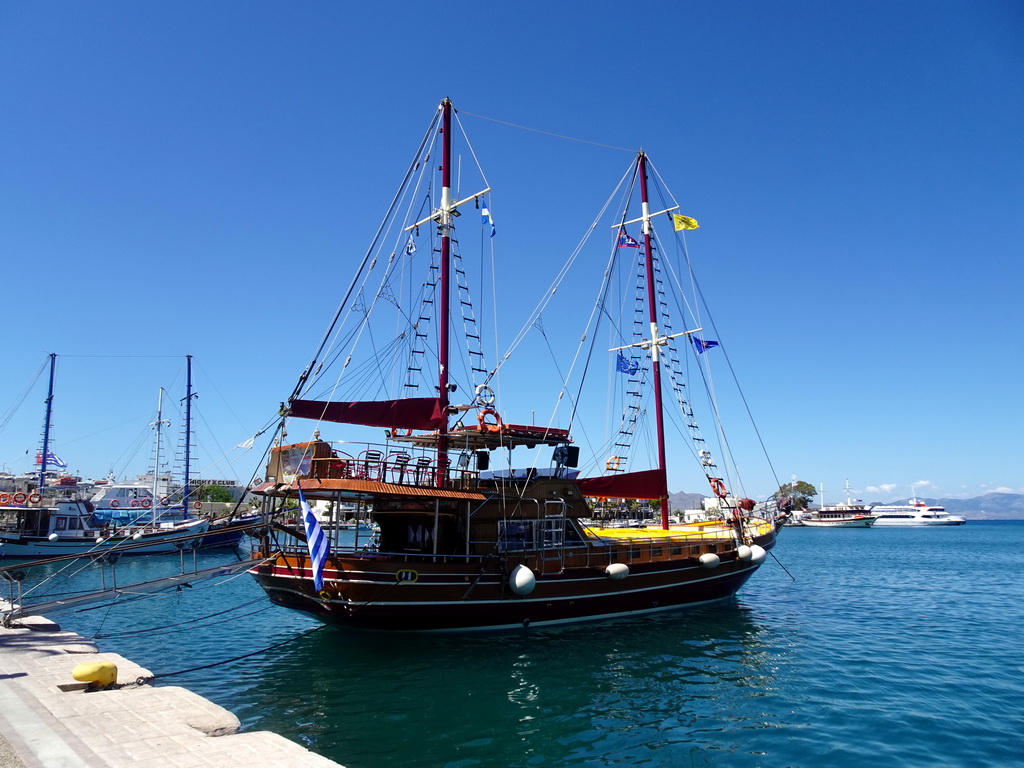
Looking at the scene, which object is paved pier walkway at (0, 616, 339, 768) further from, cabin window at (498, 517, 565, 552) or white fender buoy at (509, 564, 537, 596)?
cabin window at (498, 517, 565, 552)

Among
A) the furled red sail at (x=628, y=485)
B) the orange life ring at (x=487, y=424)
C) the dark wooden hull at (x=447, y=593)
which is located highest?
the orange life ring at (x=487, y=424)

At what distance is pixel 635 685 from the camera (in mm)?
16016

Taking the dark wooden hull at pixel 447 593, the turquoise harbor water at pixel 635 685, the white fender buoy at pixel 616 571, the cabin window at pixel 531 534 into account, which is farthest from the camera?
the white fender buoy at pixel 616 571

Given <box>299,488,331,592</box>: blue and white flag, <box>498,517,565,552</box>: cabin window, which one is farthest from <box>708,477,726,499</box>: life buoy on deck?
<box>299,488,331,592</box>: blue and white flag

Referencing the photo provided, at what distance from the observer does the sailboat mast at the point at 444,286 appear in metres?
22.8

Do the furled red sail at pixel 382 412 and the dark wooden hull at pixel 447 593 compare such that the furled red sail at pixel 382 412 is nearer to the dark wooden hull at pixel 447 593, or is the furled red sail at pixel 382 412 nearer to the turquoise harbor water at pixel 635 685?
the dark wooden hull at pixel 447 593

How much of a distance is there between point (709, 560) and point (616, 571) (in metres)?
5.84

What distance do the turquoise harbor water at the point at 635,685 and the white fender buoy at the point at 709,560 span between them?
1.96 meters

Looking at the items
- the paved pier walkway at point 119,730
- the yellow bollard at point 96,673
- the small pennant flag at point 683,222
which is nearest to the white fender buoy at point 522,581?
the paved pier walkway at point 119,730

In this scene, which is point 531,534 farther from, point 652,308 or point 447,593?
point 652,308

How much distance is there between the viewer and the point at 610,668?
1748 centimetres

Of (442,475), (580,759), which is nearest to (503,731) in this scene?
(580,759)

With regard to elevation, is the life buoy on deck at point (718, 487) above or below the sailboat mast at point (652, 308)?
below

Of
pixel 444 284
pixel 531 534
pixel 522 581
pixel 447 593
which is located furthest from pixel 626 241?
pixel 447 593
